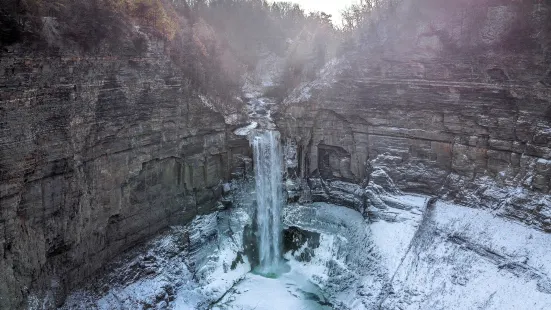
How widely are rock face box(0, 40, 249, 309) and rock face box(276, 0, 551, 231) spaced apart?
5.41m

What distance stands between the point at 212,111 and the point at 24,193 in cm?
890

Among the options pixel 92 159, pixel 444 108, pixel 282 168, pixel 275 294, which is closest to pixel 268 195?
pixel 282 168

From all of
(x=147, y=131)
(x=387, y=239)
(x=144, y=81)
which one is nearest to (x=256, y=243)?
(x=387, y=239)


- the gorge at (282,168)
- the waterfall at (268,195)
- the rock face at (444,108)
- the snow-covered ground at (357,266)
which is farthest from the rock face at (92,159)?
the rock face at (444,108)

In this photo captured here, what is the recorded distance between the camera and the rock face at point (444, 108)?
54.5 feet

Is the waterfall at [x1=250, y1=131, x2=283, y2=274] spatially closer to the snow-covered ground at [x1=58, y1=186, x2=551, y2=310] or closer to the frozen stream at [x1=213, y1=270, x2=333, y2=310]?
the snow-covered ground at [x1=58, y1=186, x2=551, y2=310]

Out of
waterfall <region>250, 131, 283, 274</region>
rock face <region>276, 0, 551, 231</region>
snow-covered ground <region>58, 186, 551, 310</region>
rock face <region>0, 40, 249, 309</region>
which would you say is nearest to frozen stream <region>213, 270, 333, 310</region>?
snow-covered ground <region>58, 186, 551, 310</region>

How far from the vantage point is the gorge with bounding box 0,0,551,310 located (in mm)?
14109

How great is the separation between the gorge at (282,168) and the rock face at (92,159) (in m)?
0.06

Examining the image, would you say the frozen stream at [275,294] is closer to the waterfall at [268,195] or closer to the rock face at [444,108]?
the waterfall at [268,195]

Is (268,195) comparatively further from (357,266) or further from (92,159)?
(92,159)

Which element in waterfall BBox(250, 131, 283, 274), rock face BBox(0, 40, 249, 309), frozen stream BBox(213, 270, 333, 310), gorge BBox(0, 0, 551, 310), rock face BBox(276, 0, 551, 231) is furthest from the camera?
waterfall BBox(250, 131, 283, 274)

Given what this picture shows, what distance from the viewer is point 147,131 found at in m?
17.4

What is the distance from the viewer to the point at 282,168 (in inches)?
866
